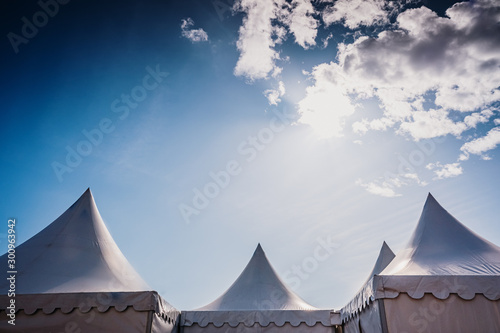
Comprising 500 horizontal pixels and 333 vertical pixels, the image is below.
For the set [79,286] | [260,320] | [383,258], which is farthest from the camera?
[383,258]

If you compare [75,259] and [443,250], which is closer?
[443,250]

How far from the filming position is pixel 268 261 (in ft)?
35.8

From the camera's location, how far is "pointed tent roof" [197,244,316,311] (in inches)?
348

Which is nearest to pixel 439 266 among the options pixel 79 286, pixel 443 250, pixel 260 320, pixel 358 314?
pixel 443 250

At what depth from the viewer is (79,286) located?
5.95 metres

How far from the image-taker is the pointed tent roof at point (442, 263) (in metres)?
4.82

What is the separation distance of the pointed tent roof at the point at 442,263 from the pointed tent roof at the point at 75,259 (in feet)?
17.4

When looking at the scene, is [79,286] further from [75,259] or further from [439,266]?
[439,266]

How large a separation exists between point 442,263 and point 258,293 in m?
5.45

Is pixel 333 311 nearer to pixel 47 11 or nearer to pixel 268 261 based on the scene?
pixel 268 261

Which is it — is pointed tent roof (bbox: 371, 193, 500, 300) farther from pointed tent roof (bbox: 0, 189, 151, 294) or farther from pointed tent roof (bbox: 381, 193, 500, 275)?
pointed tent roof (bbox: 0, 189, 151, 294)

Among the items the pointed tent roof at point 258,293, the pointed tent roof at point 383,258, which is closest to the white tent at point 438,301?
the pointed tent roof at point 258,293

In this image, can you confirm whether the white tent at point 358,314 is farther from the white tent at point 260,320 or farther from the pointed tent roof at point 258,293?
the pointed tent roof at point 258,293

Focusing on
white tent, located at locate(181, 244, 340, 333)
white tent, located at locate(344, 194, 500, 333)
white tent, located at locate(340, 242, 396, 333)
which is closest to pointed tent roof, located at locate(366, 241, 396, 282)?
white tent, located at locate(181, 244, 340, 333)
